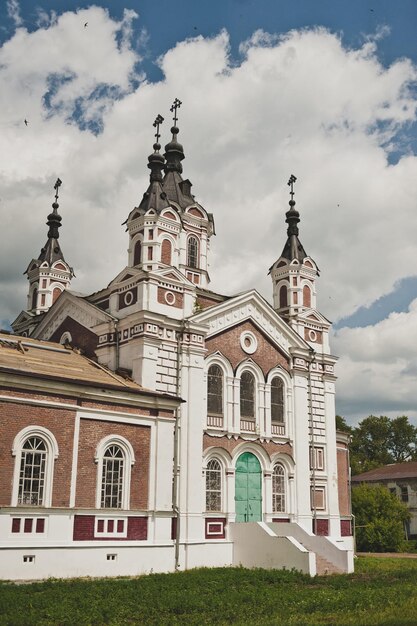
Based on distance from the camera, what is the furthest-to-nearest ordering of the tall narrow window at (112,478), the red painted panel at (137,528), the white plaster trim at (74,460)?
the red painted panel at (137,528), the tall narrow window at (112,478), the white plaster trim at (74,460)

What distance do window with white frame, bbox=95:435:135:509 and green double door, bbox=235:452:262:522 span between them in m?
5.72

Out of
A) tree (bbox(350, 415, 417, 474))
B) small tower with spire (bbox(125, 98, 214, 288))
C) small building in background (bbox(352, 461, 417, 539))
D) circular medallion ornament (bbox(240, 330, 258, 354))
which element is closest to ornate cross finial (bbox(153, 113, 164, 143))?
small tower with spire (bbox(125, 98, 214, 288))

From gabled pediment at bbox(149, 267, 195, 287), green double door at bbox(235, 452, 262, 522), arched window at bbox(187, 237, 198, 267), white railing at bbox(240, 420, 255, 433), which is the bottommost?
green double door at bbox(235, 452, 262, 522)

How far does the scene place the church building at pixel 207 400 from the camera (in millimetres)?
22359

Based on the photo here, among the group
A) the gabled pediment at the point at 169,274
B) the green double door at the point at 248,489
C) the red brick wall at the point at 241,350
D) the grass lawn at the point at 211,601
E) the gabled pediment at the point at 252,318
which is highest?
the gabled pediment at the point at 169,274

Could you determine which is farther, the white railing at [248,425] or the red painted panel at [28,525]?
the white railing at [248,425]

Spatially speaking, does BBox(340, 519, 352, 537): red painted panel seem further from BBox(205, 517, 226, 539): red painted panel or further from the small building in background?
the small building in background

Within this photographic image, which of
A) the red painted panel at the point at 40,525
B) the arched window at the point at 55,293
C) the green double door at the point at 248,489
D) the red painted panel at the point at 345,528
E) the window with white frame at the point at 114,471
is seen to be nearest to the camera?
the red painted panel at the point at 40,525

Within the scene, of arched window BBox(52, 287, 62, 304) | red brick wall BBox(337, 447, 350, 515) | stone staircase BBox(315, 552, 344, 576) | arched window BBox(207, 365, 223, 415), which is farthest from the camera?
arched window BBox(52, 287, 62, 304)

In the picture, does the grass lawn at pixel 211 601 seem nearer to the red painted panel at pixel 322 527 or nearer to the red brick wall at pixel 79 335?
the red painted panel at pixel 322 527

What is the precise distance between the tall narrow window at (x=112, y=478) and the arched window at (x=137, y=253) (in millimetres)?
8189

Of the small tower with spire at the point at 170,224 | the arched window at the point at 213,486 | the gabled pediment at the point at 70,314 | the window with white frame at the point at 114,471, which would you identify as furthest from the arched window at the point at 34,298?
the window with white frame at the point at 114,471

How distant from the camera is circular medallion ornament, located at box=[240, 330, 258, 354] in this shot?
27750 millimetres

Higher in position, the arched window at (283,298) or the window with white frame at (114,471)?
the arched window at (283,298)
